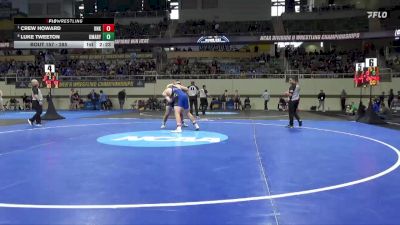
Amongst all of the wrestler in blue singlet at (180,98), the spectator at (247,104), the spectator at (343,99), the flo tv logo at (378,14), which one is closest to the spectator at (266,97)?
the spectator at (247,104)

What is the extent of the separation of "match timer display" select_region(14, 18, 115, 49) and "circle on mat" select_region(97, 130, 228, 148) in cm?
776

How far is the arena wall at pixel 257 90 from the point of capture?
29625 mm

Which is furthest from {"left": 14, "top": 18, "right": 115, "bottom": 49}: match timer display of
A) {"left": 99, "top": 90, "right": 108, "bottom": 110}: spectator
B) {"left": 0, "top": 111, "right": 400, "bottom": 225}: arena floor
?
{"left": 99, "top": 90, "right": 108, "bottom": 110}: spectator

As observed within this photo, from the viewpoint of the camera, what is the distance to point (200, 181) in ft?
21.1

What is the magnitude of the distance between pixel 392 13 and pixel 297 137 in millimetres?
30250

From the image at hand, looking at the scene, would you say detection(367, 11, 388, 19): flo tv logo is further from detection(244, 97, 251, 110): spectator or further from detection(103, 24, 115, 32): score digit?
detection(103, 24, 115, 32): score digit

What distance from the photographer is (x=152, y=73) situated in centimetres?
3312

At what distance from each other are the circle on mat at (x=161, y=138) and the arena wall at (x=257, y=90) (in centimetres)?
1789

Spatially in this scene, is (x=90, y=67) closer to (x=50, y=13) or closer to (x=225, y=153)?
(x=50, y=13)

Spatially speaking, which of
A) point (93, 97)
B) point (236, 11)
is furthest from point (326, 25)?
point (93, 97)

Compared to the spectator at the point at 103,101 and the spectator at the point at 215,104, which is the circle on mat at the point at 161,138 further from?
the spectator at the point at 103,101

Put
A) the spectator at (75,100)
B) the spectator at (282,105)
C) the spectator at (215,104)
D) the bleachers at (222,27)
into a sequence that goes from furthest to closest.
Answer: the bleachers at (222,27) < the spectator at (75,100) < the spectator at (215,104) < the spectator at (282,105)

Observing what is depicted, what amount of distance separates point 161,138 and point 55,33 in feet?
33.1

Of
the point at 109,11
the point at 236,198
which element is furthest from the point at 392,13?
the point at 236,198
